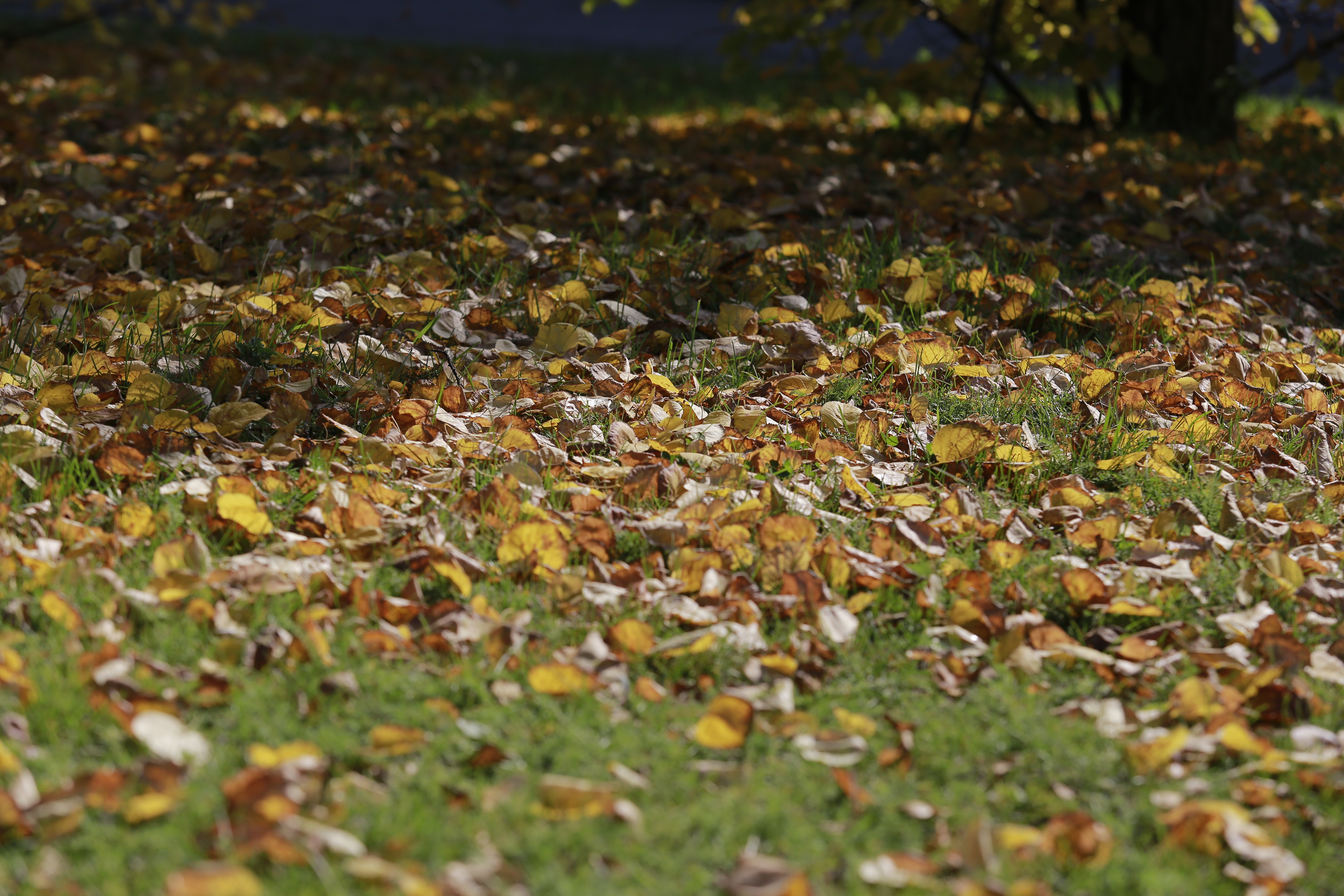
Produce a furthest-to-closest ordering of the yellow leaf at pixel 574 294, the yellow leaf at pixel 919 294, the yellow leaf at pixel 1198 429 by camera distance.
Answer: the yellow leaf at pixel 919 294, the yellow leaf at pixel 574 294, the yellow leaf at pixel 1198 429

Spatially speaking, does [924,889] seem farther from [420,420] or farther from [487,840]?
[420,420]

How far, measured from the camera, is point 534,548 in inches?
82.3

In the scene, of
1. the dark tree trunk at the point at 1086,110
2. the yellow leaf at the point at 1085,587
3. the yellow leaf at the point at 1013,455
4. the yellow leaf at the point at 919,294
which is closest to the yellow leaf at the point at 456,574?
the yellow leaf at the point at 1085,587

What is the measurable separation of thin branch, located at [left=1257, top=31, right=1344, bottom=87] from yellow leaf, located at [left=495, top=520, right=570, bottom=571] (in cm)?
548

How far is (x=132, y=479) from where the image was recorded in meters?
2.30

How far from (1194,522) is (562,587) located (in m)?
1.24

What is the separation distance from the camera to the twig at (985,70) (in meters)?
5.70

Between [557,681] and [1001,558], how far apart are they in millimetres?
879

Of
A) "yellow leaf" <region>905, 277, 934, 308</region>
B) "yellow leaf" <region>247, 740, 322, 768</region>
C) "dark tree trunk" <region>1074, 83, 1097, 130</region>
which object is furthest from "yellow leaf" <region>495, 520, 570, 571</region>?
"dark tree trunk" <region>1074, 83, 1097, 130</region>

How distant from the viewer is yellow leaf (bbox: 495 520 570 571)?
207 cm

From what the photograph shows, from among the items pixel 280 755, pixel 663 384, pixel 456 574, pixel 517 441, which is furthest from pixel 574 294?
pixel 280 755

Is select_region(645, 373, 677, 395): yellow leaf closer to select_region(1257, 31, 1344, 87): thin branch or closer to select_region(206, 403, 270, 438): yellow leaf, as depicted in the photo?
select_region(206, 403, 270, 438): yellow leaf

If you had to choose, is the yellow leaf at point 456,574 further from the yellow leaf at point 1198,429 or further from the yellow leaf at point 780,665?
the yellow leaf at point 1198,429

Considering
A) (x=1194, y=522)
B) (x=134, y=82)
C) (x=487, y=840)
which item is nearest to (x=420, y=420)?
(x=487, y=840)
